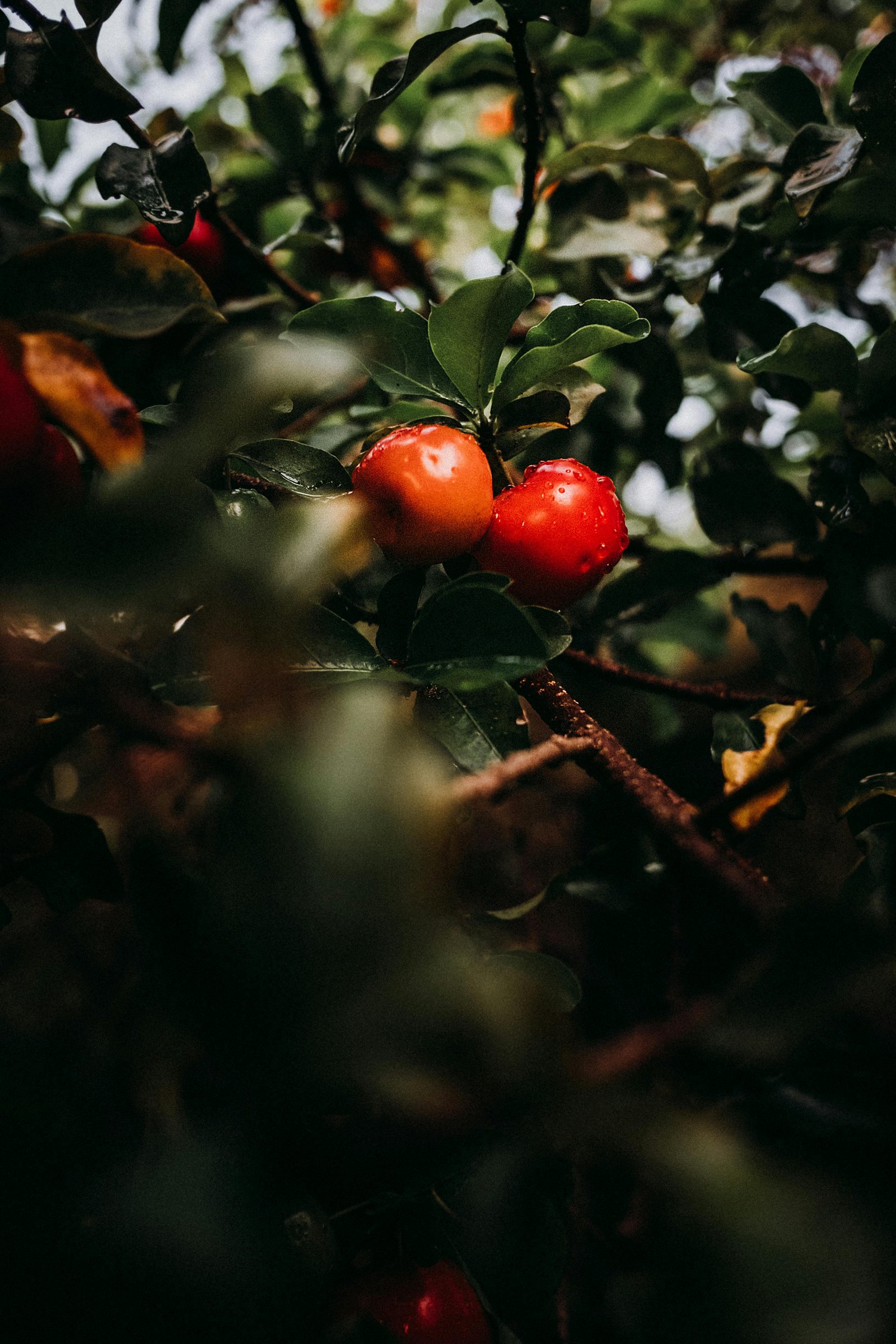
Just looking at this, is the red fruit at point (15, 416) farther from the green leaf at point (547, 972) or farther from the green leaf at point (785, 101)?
the green leaf at point (785, 101)

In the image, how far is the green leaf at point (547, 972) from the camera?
52cm

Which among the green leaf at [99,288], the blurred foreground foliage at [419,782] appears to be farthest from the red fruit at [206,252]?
the green leaf at [99,288]

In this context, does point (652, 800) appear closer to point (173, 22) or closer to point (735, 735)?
point (735, 735)

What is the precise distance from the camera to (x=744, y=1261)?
303 mm

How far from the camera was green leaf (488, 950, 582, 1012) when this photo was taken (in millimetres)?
517

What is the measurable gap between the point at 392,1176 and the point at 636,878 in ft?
0.98

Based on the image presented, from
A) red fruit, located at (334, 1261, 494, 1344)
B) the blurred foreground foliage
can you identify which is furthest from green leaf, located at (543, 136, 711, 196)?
red fruit, located at (334, 1261, 494, 1344)

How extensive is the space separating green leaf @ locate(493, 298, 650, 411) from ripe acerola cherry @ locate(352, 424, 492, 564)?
0.07 metres

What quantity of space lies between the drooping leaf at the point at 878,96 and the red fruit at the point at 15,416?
664mm

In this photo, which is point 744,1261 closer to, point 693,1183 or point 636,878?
point 693,1183

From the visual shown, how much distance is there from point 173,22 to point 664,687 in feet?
2.76

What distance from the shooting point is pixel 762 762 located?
618 millimetres

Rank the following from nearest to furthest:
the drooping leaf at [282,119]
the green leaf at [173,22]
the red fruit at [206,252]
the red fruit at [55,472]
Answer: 1. the red fruit at [55,472]
2. the green leaf at [173,22]
3. the red fruit at [206,252]
4. the drooping leaf at [282,119]

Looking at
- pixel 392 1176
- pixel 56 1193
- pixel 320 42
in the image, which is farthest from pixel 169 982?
pixel 320 42
